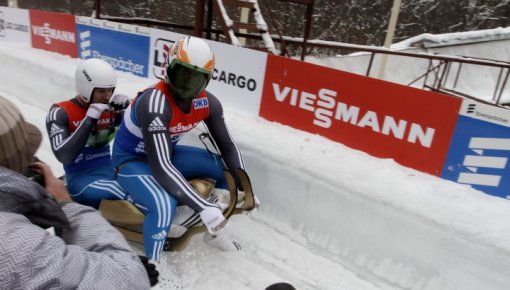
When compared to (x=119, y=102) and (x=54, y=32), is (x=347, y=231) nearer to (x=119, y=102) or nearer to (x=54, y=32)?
(x=119, y=102)

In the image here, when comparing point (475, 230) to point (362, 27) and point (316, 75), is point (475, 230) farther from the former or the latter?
point (362, 27)

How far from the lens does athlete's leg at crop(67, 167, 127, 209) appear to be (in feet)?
9.45

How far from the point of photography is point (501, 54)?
52.3 feet

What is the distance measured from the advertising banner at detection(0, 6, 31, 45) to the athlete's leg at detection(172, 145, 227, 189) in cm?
690

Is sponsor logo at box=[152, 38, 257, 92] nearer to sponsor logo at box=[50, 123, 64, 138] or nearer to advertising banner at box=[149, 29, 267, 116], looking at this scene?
advertising banner at box=[149, 29, 267, 116]

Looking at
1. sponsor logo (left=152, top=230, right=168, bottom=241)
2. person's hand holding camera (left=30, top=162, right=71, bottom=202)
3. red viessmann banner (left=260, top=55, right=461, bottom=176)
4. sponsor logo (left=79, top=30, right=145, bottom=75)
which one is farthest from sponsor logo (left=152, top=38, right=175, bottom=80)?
person's hand holding camera (left=30, top=162, right=71, bottom=202)

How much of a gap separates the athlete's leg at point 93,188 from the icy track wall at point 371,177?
145cm

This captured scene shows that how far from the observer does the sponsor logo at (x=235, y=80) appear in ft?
16.1

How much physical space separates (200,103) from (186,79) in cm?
34

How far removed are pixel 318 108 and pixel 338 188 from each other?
106cm

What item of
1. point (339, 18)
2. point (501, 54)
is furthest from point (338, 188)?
point (339, 18)

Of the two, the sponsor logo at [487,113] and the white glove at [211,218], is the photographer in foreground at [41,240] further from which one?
the sponsor logo at [487,113]

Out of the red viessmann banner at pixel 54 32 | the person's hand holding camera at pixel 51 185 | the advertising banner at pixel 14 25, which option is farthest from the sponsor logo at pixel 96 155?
the advertising banner at pixel 14 25

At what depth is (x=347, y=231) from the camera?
131 inches
